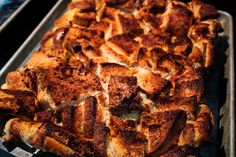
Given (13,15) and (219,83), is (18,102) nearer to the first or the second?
(13,15)

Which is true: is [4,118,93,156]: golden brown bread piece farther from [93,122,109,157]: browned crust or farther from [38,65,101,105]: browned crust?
[38,65,101,105]: browned crust

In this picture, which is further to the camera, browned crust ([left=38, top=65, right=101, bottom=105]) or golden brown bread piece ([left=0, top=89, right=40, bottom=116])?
browned crust ([left=38, top=65, right=101, bottom=105])

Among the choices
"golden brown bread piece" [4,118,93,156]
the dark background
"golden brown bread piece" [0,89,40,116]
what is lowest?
the dark background

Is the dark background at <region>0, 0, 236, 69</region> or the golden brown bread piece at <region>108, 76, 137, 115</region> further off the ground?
the golden brown bread piece at <region>108, 76, 137, 115</region>

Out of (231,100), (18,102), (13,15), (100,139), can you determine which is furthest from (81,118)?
(13,15)

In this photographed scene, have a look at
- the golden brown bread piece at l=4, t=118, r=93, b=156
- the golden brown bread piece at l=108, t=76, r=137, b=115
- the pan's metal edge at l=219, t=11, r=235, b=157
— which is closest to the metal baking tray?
the pan's metal edge at l=219, t=11, r=235, b=157

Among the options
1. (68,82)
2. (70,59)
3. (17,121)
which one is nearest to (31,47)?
(70,59)

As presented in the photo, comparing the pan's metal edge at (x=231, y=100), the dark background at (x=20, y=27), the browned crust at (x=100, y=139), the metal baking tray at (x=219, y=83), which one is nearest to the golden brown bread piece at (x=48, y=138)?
the browned crust at (x=100, y=139)
